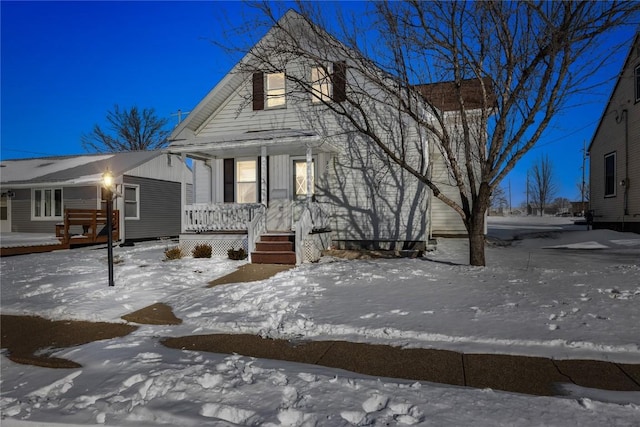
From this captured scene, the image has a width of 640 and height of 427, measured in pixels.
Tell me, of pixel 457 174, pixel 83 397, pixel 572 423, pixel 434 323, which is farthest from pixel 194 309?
pixel 457 174

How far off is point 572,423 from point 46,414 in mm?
3911

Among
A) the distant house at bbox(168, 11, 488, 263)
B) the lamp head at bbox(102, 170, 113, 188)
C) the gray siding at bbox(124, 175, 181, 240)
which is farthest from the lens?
the gray siding at bbox(124, 175, 181, 240)

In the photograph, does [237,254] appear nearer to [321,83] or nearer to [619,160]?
[321,83]

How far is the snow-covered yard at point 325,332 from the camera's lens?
2.85 meters

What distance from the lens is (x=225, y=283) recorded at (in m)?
7.67

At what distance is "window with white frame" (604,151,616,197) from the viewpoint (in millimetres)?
15664

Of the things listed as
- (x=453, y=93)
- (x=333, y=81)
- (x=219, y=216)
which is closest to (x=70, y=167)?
(x=219, y=216)

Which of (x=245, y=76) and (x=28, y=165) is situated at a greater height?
(x=245, y=76)

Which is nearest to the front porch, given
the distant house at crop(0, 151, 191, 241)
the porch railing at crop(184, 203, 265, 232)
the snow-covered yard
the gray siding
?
the porch railing at crop(184, 203, 265, 232)

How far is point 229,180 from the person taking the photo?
1302cm

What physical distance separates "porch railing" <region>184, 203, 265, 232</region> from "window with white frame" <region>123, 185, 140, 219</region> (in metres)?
7.96

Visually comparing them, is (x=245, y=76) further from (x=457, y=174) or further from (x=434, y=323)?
(x=434, y=323)

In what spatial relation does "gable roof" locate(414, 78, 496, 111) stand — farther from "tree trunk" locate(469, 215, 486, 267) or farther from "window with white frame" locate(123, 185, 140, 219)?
"window with white frame" locate(123, 185, 140, 219)

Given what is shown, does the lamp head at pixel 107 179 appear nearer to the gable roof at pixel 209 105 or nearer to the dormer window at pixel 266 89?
the gable roof at pixel 209 105
